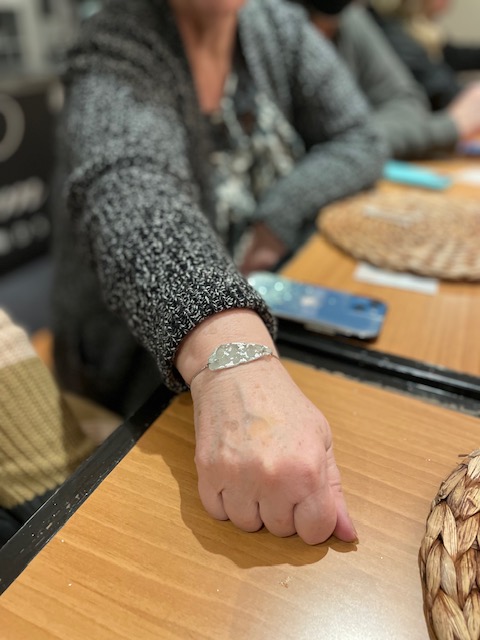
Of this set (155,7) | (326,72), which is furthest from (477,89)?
(155,7)

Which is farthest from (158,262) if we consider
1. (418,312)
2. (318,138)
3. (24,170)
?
(24,170)

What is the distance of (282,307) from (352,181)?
0.40 meters

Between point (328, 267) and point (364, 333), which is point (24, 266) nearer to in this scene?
point (328, 267)

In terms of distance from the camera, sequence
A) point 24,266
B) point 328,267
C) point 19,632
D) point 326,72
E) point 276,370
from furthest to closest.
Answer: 1. point 24,266
2. point 326,72
3. point 328,267
4. point 276,370
5. point 19,632

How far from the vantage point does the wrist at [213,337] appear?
0.42m

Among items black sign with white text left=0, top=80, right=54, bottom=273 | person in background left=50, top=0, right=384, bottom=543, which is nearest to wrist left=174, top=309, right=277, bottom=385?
person in background left=50, top=0, right=384, bottom=543

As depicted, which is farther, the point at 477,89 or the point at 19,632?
the point at 477,89

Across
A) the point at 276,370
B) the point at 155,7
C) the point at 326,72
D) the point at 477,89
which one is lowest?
the point at 477,89

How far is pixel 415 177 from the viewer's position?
967 millimetres

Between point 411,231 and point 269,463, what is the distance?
0.51 m

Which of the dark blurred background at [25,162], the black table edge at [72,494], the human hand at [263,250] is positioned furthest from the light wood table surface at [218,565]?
the dark blurred background at [25,162]

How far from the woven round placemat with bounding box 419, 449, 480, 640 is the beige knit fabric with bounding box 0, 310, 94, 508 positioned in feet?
0.95

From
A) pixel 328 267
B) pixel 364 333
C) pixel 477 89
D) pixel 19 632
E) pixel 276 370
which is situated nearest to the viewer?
pixel 19 632

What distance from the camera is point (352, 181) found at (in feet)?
2.86
